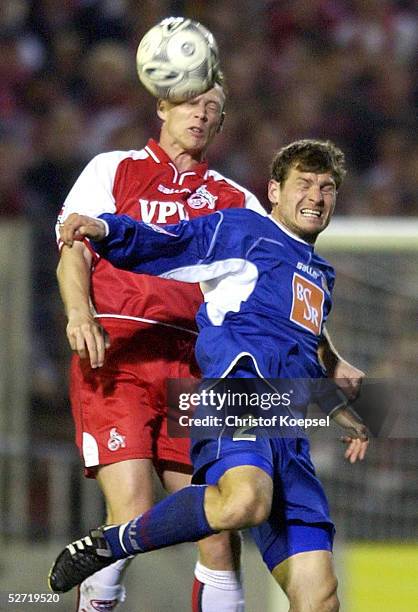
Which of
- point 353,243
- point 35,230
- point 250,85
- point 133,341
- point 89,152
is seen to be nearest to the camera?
point 133,341

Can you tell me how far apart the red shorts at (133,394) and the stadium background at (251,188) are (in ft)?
3.30

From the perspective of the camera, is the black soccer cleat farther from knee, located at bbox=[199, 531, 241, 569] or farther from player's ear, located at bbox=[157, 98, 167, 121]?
player's ear, located at bbox=[157, 98, 167, 121]

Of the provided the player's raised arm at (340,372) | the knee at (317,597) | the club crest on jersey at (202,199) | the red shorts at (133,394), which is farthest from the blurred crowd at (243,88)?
the knee at (317,597)

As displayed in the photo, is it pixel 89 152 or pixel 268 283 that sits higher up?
pixel 89 152

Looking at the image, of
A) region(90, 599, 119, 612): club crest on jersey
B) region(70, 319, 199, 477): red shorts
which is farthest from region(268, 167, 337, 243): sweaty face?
region(90, 599, 119, 612): club crest on jersey

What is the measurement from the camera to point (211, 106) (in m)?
4.44

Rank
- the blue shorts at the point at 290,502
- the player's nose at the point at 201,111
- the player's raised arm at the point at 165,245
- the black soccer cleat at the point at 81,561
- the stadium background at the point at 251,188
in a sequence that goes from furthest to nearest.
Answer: the stadium background at the point at 251,188 → the player's nose at the point at 201,111 → the black soccer cleat at the point at 81,561 → the blue shorts at the point at 290,502 → the player's raised arm at the point at 165,245

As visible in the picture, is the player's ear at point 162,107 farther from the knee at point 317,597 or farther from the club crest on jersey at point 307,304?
the knee at point 317,597

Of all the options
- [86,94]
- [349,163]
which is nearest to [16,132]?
[86,94]

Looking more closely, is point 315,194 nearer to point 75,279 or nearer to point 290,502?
point 75,279

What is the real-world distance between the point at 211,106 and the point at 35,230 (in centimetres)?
249

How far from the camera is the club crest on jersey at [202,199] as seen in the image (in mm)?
4460

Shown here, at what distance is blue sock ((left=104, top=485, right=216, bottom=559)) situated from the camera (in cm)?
387

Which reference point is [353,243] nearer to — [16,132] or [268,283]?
[268,283]
